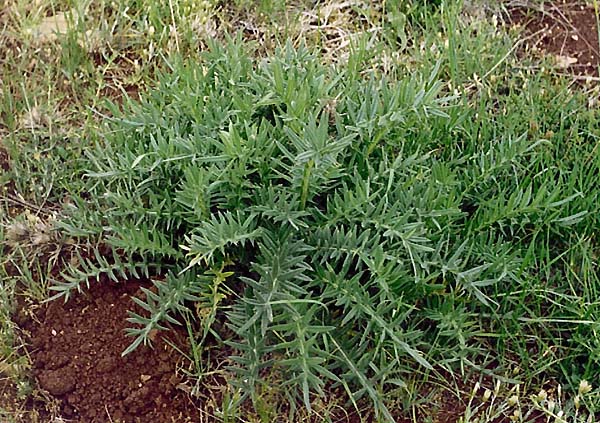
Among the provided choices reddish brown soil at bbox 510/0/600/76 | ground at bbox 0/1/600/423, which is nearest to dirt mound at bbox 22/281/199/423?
ground at bbox 0/1/600/423

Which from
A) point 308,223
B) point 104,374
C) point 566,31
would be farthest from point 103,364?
point 566,31

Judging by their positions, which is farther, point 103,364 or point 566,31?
point 566,31

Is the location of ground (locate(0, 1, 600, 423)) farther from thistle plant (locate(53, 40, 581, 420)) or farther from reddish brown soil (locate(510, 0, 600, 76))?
reddish brown soil (locate(510, 0, 600, 76))

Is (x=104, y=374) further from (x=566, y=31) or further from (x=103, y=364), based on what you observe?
(x=566, y=31)

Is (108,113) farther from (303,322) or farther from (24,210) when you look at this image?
(303,322)

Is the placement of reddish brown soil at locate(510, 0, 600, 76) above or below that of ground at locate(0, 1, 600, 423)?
above

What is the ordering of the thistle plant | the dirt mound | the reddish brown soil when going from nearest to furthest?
the thistle plant
the dirt mound
the reddish brown soil

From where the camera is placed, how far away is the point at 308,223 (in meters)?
2.35

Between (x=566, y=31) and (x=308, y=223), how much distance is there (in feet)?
5.17

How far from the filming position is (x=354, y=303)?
2.23 meters

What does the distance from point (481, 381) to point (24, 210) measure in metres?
1.55

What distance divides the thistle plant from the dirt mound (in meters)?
0.07

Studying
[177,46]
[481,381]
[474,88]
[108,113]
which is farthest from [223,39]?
[481,381]

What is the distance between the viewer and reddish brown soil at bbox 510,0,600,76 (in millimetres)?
3170
